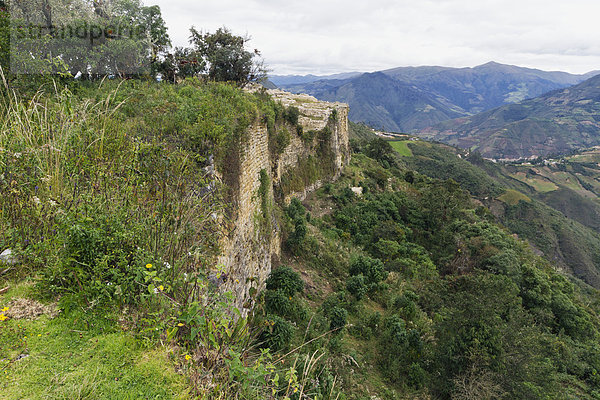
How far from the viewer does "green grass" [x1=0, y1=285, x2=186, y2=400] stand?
2.16 m

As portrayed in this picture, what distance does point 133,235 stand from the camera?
10.5 ft

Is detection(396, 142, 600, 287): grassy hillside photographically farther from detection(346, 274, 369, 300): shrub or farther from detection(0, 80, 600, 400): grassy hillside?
detection(346, 274, 369, 300): shrub

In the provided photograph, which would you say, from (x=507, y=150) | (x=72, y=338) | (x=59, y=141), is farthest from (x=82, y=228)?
(x=507, y=150)

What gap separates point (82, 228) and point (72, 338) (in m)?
1.01

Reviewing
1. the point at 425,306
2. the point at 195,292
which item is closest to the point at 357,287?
the point at 425,306

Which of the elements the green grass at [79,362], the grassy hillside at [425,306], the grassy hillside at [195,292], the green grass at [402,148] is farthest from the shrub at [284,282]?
the green grass at [402,148]

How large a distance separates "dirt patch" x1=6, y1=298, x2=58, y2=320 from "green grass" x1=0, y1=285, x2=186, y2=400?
0.06 metres

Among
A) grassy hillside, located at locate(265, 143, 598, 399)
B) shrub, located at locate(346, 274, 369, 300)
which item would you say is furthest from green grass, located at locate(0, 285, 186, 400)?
shrub, located at locate(346, 274, 369, 300)

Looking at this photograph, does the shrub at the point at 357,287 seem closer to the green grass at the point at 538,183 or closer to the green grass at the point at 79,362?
the green grass at the point at 79,362

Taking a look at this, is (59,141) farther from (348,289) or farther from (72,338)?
(348,289)

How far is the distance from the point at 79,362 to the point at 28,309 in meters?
0.91

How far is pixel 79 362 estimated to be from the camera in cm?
240

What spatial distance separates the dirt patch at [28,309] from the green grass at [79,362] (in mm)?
64

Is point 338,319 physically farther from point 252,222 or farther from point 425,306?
point 425,306
